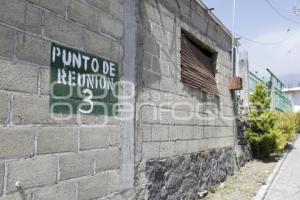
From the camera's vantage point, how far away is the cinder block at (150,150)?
4.79m

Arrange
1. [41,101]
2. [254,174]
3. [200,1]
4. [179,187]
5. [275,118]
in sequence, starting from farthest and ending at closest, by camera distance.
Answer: [275,118] → [254,174] → [200,1] → [179,187] → [41,101]

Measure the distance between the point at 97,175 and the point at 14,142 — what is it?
47.4 inches

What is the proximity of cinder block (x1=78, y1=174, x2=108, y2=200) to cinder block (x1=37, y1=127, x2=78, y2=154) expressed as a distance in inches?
15.3

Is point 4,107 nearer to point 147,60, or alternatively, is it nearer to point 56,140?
point 56,140

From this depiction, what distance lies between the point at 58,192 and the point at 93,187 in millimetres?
554

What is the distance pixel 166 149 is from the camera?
5418 mm

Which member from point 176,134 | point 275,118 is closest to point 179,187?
point 176,134

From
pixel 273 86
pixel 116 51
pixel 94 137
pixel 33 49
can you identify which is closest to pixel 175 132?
pixel 116 51

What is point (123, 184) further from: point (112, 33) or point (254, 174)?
point (254, 174)

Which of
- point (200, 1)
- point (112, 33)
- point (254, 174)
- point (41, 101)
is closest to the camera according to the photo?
point (41, 101)

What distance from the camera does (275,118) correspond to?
11.1 m

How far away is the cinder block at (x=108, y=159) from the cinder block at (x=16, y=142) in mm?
990

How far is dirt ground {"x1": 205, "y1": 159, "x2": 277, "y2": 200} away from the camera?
6.99 metres

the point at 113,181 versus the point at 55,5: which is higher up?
the point at 55,5
